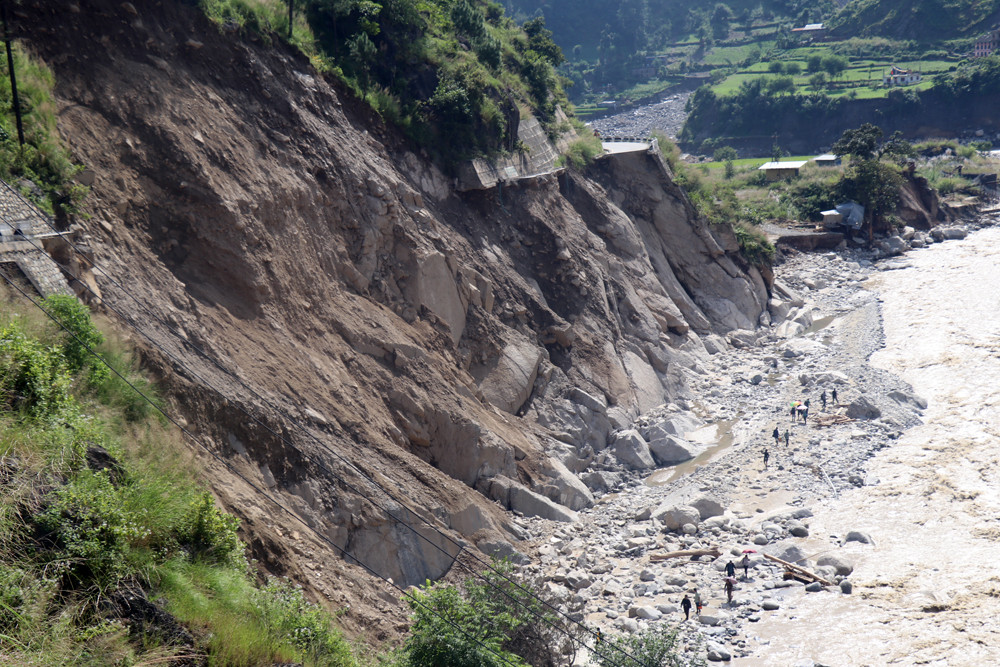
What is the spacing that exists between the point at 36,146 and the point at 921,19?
11530 cm

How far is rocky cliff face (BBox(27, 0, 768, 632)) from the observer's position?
50.4 ft

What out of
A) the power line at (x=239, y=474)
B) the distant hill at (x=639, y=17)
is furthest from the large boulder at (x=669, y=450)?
the distant hill at (x=639, y=17)

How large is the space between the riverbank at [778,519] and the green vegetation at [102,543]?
7.22 metres

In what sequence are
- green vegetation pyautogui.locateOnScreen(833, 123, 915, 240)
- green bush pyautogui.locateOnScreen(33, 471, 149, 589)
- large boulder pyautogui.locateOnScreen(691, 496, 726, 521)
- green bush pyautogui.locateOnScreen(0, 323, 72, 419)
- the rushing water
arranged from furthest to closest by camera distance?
1. green vegetation pyautogui.locateOnScreen(833, 123, 915, 240)
2. large boulder pyautogui.locateOnScreen(691, 496, 726, 521)
3. the rushing water
4. green bush pyautogui.locateOnScreen(0, 323, 72, 419)
5. green bush pyautogui.locateOnScreen(33, 471, 149, 589)

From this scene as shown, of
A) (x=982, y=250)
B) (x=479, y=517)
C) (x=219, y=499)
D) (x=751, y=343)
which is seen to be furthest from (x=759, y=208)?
(x=219, y=499)

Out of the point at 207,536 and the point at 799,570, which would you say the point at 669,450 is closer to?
the point at 799,570

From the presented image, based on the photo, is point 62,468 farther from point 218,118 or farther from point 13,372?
point 218,118

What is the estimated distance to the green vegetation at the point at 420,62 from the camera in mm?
23984

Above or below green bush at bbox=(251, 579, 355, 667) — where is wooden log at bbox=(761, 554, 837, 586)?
below

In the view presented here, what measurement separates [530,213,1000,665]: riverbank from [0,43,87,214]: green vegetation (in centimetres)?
1266

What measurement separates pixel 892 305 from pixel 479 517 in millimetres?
28556

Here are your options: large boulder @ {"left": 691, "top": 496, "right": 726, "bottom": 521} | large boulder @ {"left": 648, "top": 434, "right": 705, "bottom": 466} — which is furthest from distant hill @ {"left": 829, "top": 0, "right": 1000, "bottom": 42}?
large boulder @ {"left": 691, "top": 496, "right": 726, "bottom": 521}

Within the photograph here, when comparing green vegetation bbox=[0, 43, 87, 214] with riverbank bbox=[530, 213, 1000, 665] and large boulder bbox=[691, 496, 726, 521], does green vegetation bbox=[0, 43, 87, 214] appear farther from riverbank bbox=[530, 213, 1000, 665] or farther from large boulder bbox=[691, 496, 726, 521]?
large boulder bbox=[691, 496, 726, 521]

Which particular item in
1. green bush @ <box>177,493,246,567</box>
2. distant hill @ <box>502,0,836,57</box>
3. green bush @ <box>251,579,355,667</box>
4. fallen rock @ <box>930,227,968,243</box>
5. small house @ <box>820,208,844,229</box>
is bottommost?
fallen rock @ <box>930,227,968,243</box>
